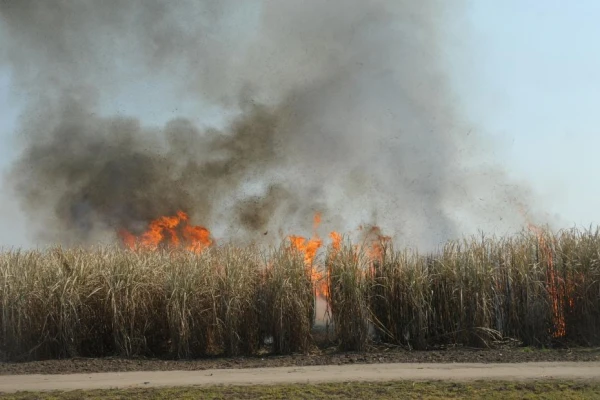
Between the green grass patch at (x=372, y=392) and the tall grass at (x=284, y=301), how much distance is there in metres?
3.21

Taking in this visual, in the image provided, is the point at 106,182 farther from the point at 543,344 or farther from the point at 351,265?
the point at 543,344

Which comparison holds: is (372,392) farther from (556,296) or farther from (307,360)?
(556,296)

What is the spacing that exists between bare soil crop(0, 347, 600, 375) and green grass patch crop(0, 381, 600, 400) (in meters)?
Answer: 2.11

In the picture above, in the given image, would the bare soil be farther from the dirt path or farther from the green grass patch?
the green grass patch

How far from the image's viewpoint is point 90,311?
39.8 ft

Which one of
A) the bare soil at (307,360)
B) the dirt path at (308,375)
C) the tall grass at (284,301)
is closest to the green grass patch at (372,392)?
the dirt path at (308,375)

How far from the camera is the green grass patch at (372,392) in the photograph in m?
7.98

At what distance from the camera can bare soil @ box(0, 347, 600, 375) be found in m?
10.7

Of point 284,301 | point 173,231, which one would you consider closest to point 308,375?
→ point 284,301

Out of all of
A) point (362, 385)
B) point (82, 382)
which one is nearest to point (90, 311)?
point (82, 382)

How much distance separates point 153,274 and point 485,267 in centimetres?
695

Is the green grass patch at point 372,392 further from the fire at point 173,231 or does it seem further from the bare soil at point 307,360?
the fire at point 173,231

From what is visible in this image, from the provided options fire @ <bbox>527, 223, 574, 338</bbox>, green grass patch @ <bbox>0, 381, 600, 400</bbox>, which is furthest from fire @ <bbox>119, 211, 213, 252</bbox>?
green grass patch @ <bbox>0, 381, 600, 400</bbox>

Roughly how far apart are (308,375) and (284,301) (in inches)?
90.5
